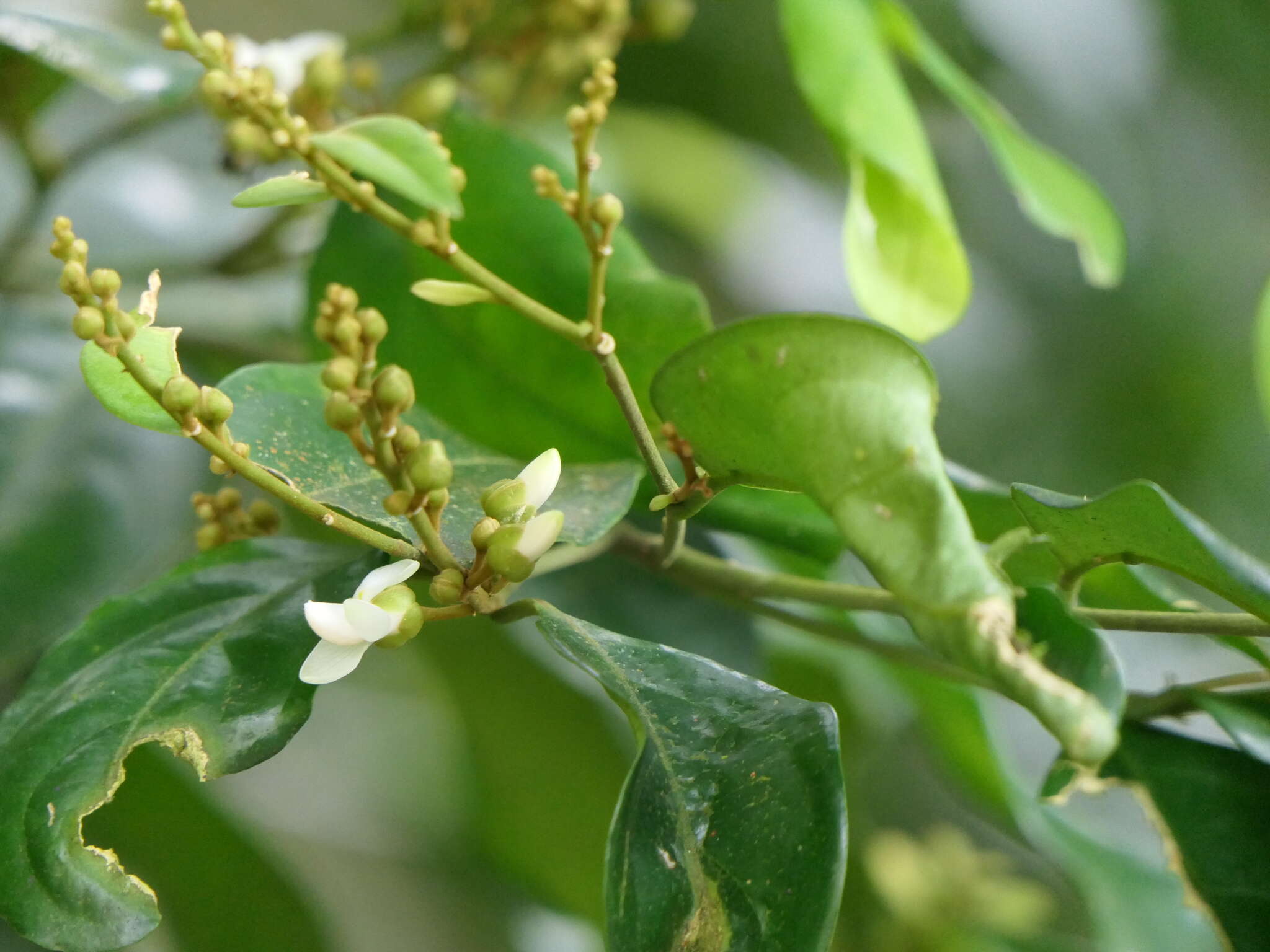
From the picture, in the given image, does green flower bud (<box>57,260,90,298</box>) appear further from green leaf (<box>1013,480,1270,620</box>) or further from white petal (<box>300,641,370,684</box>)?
green leaf (<box>1013,480,1270,620</box>)

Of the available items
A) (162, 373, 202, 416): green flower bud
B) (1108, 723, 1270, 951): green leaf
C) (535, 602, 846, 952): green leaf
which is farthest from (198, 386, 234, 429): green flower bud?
(1108, 723, 1270, 951): green leaf

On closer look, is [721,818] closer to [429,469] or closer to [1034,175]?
[429,469]

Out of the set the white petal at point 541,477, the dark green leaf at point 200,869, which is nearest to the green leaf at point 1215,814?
the white petal at point 541,477

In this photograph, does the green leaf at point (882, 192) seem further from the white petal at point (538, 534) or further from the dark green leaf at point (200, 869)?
the dark green leaf at point (200, 869)

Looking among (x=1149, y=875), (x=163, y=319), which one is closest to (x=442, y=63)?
(x=163, y=319)

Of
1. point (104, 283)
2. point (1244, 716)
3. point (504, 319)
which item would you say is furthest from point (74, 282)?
point (1244, 716)

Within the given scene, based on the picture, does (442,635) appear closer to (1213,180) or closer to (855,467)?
(855,467)

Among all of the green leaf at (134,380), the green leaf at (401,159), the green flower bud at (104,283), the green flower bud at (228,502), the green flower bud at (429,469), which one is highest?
the green leaf at (401,159)
